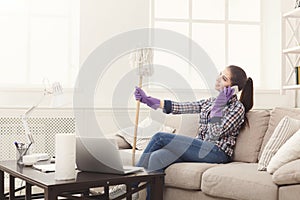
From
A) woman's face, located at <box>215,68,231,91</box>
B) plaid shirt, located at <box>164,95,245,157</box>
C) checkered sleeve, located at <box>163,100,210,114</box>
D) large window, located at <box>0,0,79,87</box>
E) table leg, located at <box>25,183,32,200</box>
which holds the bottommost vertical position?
table leg, located at <box>25,183,32,200</box>

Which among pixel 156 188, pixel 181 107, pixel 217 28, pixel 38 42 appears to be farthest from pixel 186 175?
pixel 217 28

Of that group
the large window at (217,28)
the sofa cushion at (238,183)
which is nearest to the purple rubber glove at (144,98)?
the sofa cushion at (238,183)

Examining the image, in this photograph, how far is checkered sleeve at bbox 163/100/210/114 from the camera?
12.4 ft

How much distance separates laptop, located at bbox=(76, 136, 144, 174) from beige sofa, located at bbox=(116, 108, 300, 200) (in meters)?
0.55

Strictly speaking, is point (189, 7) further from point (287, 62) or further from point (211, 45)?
point (287, 62)

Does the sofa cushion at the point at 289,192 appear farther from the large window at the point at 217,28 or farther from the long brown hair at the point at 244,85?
the large window at the point at 217,28

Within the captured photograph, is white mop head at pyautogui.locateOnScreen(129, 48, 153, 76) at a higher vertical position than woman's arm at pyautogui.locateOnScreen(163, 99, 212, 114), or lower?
Result: higher

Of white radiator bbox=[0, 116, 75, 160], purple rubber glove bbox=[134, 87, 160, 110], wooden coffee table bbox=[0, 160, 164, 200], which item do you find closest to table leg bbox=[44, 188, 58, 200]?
wooden coffee table bbox=[0, 160, 164, 200]

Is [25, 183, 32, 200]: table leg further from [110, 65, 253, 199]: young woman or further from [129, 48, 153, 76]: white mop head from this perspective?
[129, 48, 153, 76]: white mop head

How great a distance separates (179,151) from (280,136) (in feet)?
2.34

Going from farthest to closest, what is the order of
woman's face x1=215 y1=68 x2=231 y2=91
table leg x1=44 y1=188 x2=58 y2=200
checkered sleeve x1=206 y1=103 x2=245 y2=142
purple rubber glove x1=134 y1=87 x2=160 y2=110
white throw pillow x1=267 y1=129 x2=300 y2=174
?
woman's face x1=215 y1=68 x2=231 y2=91, purple rubber glove x1=134 y1=87 x2=160 y2=110, checkered sleeve x1=206 y1=103 x2=245 y2=142, white throw pillow x1=267 y1=129 x2=300 y2=174, table leg x1=44 y1=188 x2=58 y2=200

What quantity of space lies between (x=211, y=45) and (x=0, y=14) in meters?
2.33

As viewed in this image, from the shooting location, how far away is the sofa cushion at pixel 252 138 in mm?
3508

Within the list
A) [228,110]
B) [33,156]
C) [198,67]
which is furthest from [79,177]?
[198,67]
